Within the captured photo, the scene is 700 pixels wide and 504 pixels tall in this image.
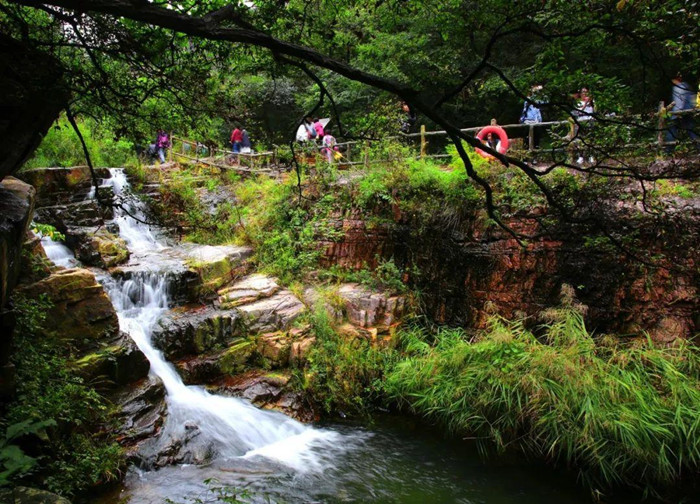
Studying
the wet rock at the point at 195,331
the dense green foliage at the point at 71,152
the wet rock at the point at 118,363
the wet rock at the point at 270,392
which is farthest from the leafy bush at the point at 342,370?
the dense green foliage at the point at 71,152

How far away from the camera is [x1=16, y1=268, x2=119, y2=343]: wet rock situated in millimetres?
6430

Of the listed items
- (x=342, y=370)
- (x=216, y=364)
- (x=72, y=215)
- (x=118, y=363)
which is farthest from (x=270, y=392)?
(x=72, y=215)

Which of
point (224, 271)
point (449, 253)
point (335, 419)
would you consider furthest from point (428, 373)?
point (224, 271)

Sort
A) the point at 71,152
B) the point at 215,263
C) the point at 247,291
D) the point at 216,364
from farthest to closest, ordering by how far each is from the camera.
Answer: the point at 71,152
the point at 215,263
the point at 247,291
the point at 216,364

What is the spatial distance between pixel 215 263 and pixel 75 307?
3.07m

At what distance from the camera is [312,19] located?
461 centimetres

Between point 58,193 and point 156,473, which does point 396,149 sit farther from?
point 58,193

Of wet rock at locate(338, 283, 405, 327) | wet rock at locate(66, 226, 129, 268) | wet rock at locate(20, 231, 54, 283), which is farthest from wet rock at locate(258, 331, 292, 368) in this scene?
wet rock at locate(66, 226, 129, 268)

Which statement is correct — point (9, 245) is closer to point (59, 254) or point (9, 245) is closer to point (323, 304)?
point (323, 304)

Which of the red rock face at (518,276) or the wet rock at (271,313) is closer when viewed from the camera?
the red rock face at (518,276)

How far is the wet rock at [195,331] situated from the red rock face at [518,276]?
8.59 feet

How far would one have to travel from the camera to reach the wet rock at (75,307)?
6430 mm

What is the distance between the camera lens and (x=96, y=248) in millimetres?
9695

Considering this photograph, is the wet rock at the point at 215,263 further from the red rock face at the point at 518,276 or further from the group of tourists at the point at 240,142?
the group of tourists at the point at 240,142
